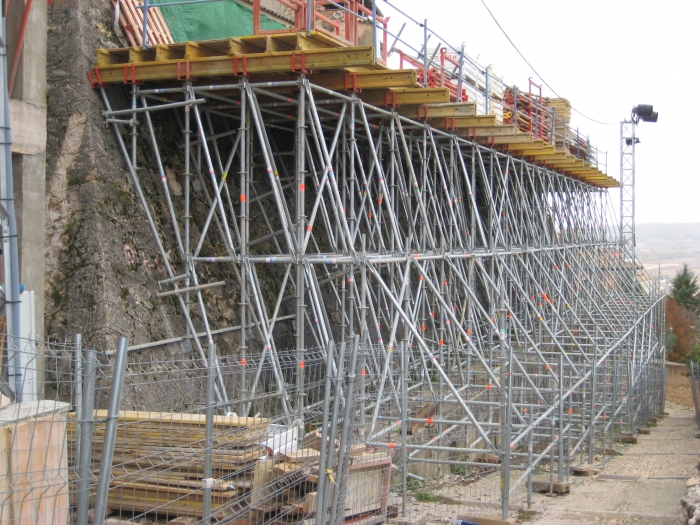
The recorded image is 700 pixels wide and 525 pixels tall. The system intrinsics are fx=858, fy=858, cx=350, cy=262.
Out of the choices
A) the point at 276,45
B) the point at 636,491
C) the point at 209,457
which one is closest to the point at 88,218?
the point at 276,45

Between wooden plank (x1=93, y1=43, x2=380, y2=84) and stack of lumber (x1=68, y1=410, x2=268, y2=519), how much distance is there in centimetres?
508

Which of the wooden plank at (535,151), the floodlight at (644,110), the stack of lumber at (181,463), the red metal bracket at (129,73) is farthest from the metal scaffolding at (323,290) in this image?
the floodlight at (644,110)

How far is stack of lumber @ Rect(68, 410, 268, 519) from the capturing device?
578cm

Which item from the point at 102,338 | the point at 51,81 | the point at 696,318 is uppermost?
the point at 51,81

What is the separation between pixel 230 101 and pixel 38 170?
2608mm

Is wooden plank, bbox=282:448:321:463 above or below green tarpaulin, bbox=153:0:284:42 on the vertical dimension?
below

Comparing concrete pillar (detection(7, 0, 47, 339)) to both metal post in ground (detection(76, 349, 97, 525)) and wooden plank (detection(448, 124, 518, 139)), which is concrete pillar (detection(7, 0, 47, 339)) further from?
wooden plank (detection(448, 124, 518, 139))

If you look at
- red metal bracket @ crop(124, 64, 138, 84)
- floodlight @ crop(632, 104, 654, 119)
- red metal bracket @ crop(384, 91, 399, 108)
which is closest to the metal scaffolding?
red metal bracket @ crop(384, 91, 399, 108)

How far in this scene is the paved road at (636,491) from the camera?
938 centimetres

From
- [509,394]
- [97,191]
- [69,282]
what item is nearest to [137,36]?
[97,191]

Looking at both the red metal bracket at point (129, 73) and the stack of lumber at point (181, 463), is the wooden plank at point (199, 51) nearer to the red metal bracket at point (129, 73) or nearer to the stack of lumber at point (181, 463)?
the red metal bracket at point (129, 73)

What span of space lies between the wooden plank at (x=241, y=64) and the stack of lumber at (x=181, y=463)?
5084 mm

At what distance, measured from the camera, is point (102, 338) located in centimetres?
944

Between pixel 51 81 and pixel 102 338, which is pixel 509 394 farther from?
pixel 51 81
